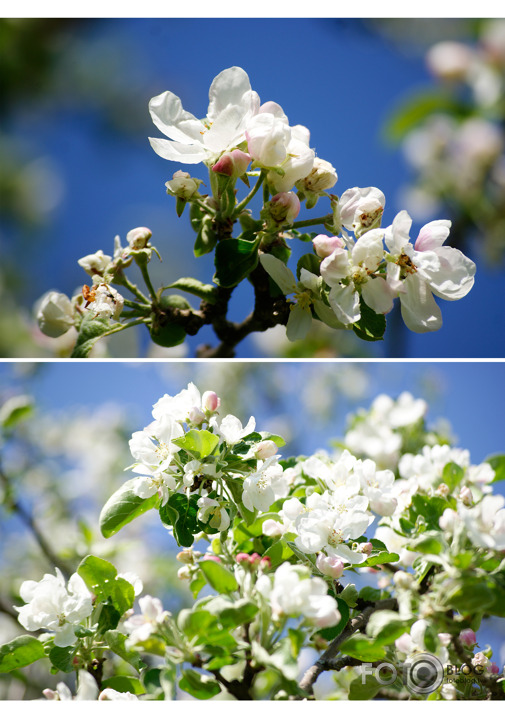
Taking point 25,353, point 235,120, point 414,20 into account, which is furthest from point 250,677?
point 414,20

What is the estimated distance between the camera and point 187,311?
0.89 meters

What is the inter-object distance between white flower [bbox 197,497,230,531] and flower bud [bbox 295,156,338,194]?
0.41m

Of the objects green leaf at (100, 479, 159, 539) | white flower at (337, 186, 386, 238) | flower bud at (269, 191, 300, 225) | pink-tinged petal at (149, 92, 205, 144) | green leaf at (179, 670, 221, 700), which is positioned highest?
pink-tinged petal at (149, 92, 205, 144)

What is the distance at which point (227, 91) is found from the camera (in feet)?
2.61

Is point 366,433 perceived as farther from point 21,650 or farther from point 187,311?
point 21,650

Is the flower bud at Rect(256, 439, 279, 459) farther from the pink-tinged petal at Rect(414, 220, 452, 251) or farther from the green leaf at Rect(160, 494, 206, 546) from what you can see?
the pink-tinged petal at Rect(414, 220, 452, 251)

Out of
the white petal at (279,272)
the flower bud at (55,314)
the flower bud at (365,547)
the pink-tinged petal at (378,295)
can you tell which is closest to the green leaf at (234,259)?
the white petal at (279,272)

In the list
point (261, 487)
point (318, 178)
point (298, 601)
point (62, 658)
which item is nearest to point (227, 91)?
point (318, 178)

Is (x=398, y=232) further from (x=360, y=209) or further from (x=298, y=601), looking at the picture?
(x=298, y=601)

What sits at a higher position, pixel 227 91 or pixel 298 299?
pixel 227 91

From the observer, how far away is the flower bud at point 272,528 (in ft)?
2.53

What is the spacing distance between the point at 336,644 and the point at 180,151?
64 centimetres

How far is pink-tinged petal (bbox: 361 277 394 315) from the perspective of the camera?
0.76m

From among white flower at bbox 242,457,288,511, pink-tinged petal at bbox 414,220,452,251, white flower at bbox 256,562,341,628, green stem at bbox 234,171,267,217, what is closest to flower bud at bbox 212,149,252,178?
green stem at bbox 234,171,267,217
